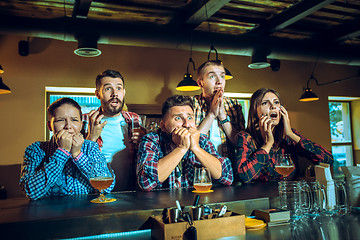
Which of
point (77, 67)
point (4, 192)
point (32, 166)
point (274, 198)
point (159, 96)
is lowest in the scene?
point (4, 192)

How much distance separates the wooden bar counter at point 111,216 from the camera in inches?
45.5

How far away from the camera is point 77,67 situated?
5.36 metres

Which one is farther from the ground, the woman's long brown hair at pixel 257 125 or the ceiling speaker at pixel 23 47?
the ceiling speaker at pixel 23 47

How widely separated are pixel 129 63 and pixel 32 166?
4.03 metres

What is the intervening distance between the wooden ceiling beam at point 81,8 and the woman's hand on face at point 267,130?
257cm

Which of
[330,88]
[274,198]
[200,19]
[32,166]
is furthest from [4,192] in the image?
[330,88]

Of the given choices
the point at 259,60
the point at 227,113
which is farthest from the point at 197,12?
the point at 227,113

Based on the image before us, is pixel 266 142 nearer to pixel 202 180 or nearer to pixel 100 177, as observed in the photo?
pixel 202 180

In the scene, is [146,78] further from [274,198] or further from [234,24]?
[274,198]

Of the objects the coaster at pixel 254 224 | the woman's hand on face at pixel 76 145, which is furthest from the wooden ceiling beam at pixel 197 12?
the coaster at pixel 254 224

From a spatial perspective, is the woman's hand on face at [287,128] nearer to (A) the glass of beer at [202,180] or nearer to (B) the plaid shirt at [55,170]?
(A) the glass of beer at [202,180]

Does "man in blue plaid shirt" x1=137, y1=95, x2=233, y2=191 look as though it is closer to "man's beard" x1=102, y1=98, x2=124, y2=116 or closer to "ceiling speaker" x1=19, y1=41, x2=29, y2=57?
"man's beard" x1=102, y1=98, x2=124, y2=116

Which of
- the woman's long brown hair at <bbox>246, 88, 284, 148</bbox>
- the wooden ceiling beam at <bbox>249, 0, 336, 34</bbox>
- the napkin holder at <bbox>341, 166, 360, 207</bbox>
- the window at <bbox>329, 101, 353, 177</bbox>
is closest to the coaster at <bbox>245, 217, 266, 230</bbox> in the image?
the napkin holder at <bbox>341, 166, 360, 207</bbox>

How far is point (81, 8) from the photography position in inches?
151
